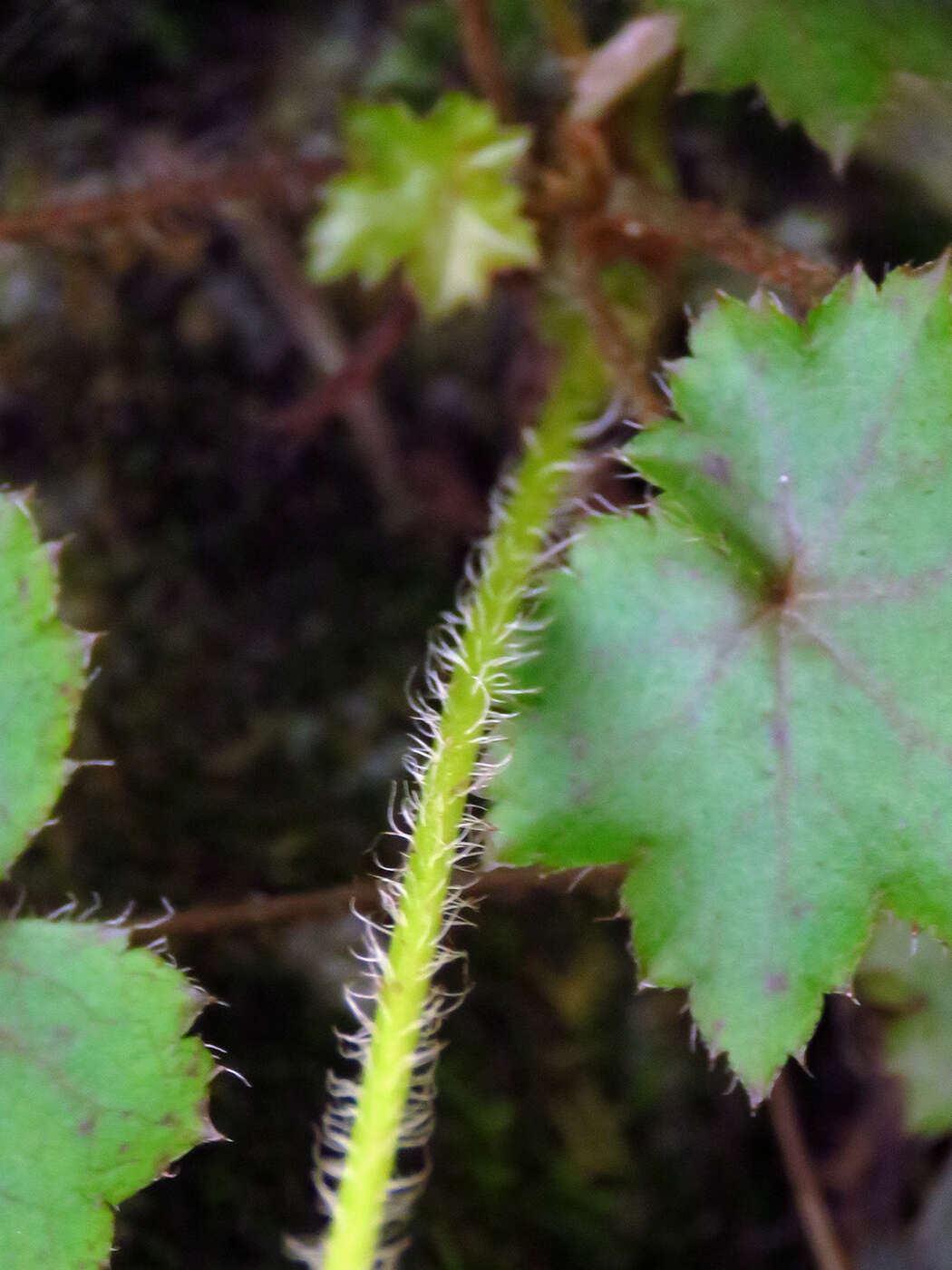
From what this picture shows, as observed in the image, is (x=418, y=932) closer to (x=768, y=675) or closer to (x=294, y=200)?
(x=768, y=675)

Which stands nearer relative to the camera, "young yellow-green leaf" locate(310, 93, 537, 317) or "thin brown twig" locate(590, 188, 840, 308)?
"thin brown twig" locate(590, 188, 840, 308)

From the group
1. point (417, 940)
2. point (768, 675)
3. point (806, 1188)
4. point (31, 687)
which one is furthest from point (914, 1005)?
point (31, 687)

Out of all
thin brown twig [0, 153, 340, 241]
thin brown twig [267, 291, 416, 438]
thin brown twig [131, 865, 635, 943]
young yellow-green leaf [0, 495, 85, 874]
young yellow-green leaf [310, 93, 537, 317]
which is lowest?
thin brown twig [131, 865, 635, 943]

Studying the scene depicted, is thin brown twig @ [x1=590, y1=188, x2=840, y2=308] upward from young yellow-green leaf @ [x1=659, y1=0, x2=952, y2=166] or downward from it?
downward

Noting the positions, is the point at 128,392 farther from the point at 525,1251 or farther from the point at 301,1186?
the point at 525,1251

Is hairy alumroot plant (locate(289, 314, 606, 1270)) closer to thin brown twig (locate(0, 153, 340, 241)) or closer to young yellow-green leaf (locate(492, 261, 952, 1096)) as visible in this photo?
young yellow-green leaf (locate(492, 261, 952, 1096))

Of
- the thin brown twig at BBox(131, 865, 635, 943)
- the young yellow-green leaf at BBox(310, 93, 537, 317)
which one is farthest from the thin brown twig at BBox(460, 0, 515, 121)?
the thin brown twig at BBox(131, 865, 635, 943)
